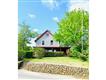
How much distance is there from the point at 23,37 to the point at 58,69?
0.40 m

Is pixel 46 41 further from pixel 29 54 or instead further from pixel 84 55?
pixel 84 55

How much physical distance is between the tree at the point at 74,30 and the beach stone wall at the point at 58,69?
17 cm

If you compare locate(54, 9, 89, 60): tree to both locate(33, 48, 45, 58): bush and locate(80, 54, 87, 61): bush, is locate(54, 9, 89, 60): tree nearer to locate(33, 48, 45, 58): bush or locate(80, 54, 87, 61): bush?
locate(80, 54, 87, 61): bush

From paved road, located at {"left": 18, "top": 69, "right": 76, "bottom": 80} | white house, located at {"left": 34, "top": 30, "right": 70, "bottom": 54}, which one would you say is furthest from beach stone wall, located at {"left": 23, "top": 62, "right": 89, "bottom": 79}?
white house, located at {"left": 34, "top": 30, "right": 70, "bottom": 54}

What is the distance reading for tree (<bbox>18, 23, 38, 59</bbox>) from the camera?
2.09 m

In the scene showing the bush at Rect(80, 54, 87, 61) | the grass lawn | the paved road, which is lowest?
the paved road

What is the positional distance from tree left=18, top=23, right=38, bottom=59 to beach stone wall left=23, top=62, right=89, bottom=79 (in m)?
0.12

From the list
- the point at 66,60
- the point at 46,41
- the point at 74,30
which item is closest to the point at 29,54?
the point at 46,41

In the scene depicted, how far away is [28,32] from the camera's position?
212 cm

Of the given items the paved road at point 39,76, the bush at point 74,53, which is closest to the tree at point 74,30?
the bush at point 74,53

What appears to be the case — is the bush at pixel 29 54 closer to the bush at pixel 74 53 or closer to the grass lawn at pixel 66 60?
the grass lawn at pixel 66 60

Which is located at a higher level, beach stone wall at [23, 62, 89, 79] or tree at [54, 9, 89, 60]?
tree at [54, 9, 89, 60]

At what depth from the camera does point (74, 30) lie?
2133 mm
